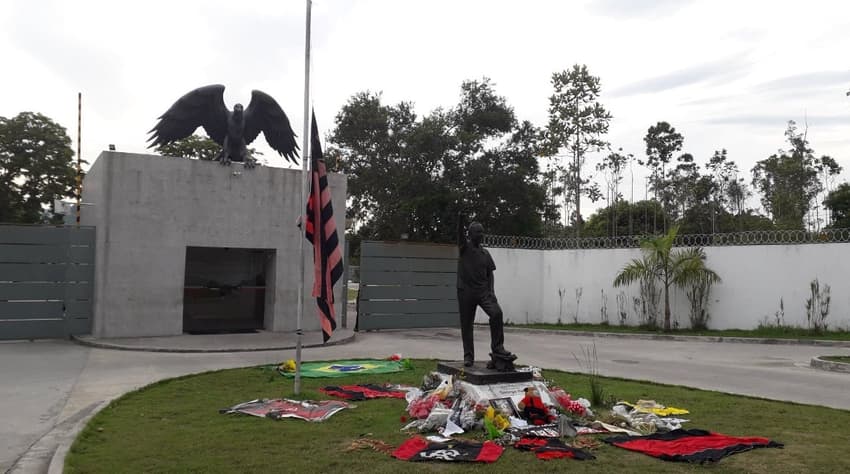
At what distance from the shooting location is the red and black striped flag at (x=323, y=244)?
7.91 m

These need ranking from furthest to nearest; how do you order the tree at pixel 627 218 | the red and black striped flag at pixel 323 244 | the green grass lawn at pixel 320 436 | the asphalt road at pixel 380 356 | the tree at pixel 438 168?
1. the tree at pixel 627 218
2. the tree at pixel 438 168
3. the red and black striped flag at pixel 323 244
4. the asphalt road at pixel 380 356
5. the green grass lawn at pixel 320 436

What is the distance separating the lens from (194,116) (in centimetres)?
1493

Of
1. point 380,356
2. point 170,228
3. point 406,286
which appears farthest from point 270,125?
point 380,356

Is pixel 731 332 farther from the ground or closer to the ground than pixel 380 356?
farther from the ground

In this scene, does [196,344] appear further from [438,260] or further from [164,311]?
[438,260]

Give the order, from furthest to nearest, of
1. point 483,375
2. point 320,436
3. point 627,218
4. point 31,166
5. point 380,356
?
point 627,218, point 31,166, point 380,356, point 483,375, point 320,436

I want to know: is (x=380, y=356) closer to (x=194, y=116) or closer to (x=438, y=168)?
(x=194, y=116)

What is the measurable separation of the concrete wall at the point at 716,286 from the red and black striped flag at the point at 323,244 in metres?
12.0

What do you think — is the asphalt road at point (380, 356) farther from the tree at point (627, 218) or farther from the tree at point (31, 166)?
the tree at point (627, 218)

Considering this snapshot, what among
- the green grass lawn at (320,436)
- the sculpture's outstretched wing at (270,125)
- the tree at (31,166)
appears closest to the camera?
the green grass lawn at (320,436)

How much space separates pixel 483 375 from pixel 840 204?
34.0 metres

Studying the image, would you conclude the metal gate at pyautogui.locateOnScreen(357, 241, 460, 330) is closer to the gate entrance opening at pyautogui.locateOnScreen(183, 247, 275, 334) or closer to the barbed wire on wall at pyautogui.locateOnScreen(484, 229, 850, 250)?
the barbed wire on wall at pyautogui.locateOnScreen(484, 229, 850, 250)

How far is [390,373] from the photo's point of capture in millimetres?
10227

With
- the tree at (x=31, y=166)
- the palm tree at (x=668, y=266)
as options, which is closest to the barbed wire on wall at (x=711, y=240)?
the palm tree at (x=668, y=266)
